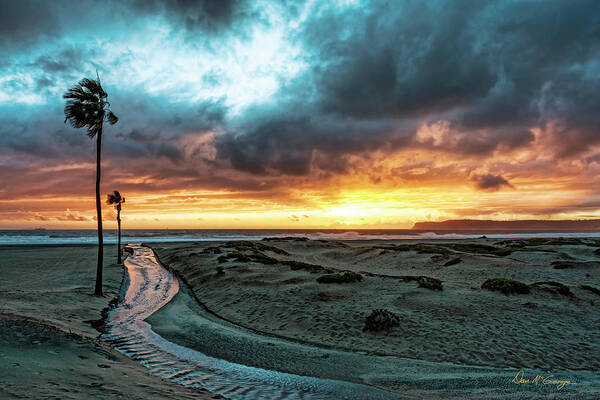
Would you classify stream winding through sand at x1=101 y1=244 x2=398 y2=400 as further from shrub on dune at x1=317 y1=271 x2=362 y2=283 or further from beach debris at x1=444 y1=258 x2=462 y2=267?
beach debris at x1=444 y1=258 x2=462 y2=267

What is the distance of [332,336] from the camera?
1349 centimetres

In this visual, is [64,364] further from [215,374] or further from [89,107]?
[89,107]

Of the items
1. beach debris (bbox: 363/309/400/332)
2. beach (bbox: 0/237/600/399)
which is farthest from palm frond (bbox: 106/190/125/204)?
beach debris (bbox: 363/309/400/332)

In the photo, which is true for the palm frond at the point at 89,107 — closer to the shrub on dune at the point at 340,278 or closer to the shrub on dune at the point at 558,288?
the shrub on dune at the point at 340,278

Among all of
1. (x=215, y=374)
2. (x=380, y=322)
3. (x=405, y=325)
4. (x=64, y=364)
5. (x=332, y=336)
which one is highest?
(x=64, y=364)

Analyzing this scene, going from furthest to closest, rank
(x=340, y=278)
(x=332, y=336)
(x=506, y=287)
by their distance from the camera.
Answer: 1. (x=340, y=278)
2. (x=506, y=287)
3. (x=332, y=336)

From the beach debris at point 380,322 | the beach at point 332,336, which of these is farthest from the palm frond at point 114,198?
the beach debris at point 380,322

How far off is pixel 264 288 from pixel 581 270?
28.6 meters

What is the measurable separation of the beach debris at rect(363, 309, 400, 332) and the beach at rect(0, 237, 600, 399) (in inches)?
5.6

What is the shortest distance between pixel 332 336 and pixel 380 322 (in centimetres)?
215

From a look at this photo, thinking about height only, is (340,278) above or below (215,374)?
above

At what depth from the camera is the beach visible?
8.23 m

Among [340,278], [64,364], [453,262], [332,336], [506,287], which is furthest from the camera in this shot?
[453,262]

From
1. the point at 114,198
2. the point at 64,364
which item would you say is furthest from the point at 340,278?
the point at 114,198
